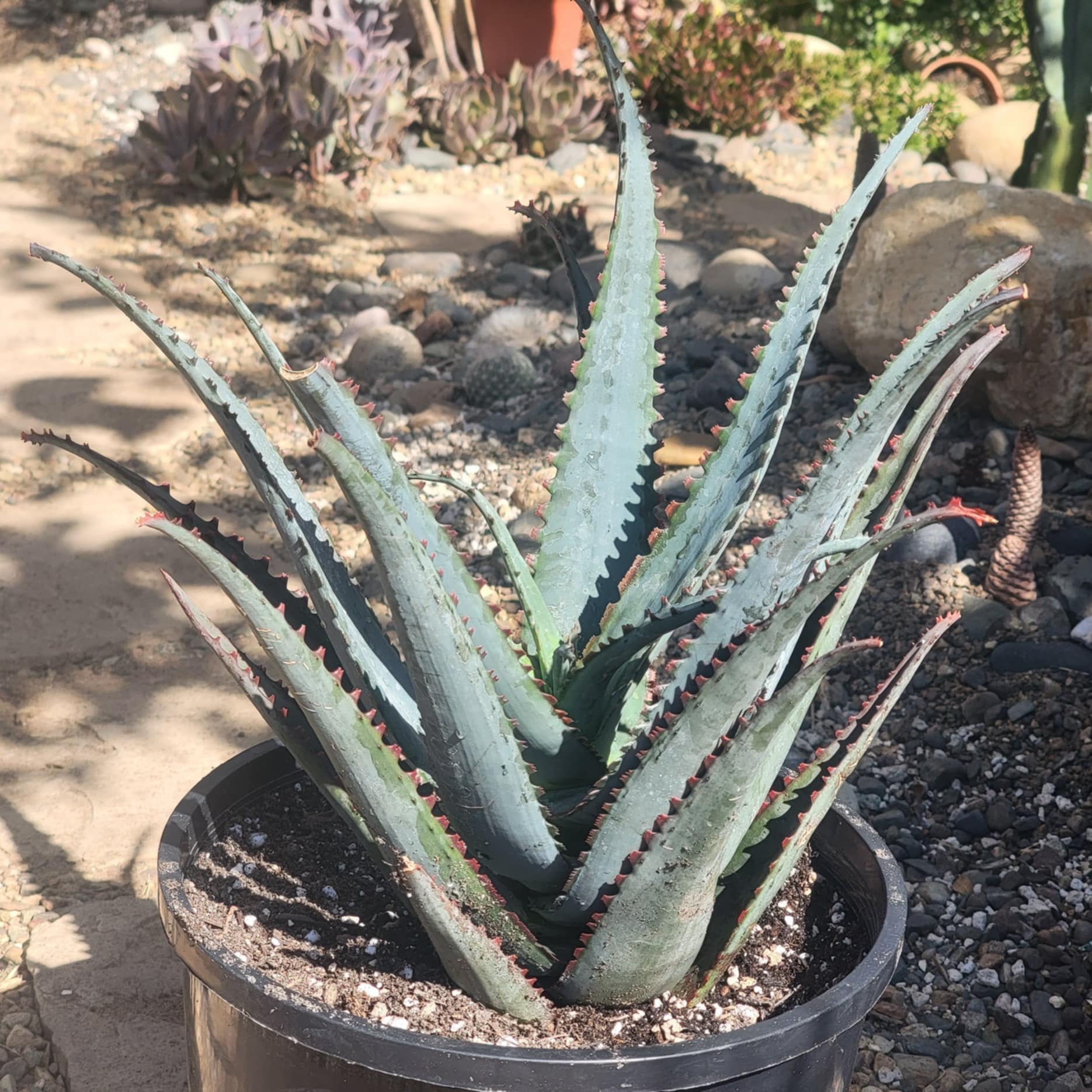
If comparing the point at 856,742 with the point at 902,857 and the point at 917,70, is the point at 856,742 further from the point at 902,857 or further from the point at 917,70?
the point at 917,70

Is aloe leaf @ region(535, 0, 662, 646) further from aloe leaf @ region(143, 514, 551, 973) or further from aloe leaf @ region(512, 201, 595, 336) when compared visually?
aloe leaf @ region(143, 514, 551, 973)

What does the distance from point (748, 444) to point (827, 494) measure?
149 millimetres

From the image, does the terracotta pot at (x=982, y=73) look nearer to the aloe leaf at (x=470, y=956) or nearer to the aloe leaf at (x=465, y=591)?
the aloe leaf at (x=465, y=591)

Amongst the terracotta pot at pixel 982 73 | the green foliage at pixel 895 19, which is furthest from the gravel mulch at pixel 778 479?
the green foliage at pixel 895 19

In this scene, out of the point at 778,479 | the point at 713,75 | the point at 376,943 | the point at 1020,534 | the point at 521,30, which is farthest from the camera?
the point at 521,30

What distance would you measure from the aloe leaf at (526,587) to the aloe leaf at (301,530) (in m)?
0.13

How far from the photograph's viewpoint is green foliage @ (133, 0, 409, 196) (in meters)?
5.90

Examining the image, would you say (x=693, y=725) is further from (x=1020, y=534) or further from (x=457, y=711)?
(x=1020, y=534)

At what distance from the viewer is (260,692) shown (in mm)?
1346

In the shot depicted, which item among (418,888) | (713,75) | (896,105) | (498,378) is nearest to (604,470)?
(418,888)

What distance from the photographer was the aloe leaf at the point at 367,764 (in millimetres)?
1124

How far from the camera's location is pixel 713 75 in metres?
6.84

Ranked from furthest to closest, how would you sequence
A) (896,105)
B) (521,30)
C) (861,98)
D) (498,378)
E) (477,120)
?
1. (861,98)
2. (896,105)
3. (521,30)
4. (477,120)
5. (498,378)

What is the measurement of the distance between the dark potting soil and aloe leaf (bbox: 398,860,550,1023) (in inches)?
1.0
